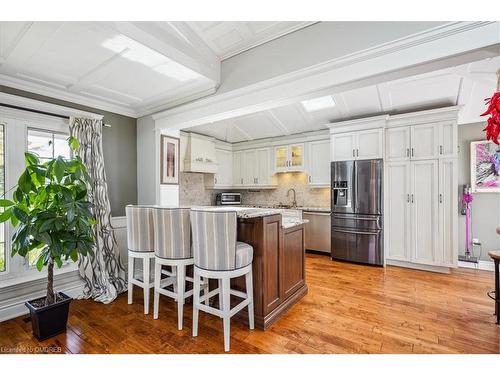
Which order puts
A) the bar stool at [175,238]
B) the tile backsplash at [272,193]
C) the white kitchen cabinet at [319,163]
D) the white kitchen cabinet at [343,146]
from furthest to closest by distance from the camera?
1. the tile backsplash at [272,193]
2. the white kitchen cabinet at [319,163]
3. the white kitchen cabinet at [343,146]
4. the bar stool at [175,238]

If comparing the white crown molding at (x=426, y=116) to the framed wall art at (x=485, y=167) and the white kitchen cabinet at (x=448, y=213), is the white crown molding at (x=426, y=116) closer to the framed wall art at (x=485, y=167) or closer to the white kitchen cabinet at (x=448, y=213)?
→ the white kitchen cabinet at (x=448, y=213)

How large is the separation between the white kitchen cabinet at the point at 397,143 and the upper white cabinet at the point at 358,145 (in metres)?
0.17

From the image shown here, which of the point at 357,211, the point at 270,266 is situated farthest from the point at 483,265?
the point at 270,266

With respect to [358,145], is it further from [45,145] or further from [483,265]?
[45,145]

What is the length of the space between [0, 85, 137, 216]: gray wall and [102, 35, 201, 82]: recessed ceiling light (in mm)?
1421

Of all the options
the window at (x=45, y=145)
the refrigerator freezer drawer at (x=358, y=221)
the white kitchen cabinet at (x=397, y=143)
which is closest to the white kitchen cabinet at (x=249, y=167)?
the refrigerator freezer drawer at (x=358, y=221)

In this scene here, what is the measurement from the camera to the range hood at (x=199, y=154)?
4.86 metres

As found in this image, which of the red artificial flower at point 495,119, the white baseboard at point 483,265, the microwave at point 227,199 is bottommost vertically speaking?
the white baseboard at point 483,265

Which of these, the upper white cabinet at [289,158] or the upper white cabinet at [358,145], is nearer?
the upper white cabinet at [358,145]

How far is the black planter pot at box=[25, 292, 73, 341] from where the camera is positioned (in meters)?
2.09

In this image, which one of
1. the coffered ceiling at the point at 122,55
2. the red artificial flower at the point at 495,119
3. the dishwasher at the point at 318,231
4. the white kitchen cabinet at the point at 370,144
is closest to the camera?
the red artificial flower at the point at 495,119

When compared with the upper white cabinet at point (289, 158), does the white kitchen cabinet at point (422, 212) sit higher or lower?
lower

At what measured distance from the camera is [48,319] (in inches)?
84.0
